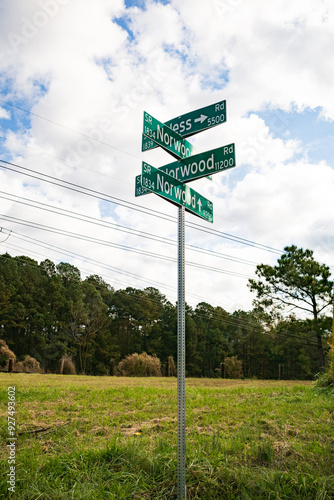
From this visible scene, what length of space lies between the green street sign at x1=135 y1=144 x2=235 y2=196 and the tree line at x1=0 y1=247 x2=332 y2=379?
22.7 m

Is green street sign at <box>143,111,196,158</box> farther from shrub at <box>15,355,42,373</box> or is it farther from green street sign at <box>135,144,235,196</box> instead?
shrub at <box>15,355,42,373</box>

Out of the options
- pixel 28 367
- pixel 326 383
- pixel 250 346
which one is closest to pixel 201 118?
pixel 326 383

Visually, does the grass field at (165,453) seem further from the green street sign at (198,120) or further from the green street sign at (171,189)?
the green street sign at (198,120)

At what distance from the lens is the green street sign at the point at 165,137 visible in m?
3.77

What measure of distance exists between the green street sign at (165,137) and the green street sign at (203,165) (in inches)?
5.6

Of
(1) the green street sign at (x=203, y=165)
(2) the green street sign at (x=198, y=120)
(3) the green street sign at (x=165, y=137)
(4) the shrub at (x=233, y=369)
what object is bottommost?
(4) the shrub at (x=233, y=369)

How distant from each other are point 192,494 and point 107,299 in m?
41.5

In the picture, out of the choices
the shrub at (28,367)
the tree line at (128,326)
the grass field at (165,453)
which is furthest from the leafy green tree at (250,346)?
the grass field at (165,453)

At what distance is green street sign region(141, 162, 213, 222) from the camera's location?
3.62 metres

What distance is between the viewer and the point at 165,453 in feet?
13.1

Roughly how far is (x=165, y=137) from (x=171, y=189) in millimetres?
560

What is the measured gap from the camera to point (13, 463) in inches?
145

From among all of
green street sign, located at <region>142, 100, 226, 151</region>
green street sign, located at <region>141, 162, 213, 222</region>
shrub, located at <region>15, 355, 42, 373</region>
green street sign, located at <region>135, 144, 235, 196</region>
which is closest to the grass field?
green street sign, located at <region>141, 162, 213, 222</region>

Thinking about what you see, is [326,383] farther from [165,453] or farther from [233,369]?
[233,369]
